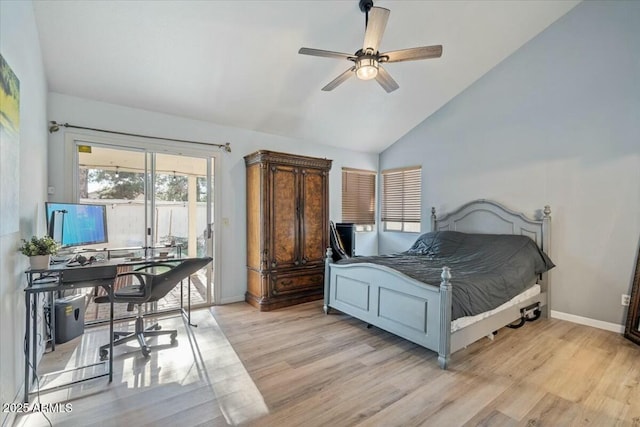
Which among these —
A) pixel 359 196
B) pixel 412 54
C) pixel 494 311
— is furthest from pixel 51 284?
pixel 359 196

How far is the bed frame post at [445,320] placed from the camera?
2412mm

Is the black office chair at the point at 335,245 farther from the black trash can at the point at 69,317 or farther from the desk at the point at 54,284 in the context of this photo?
the black trash can at the point at 69,317

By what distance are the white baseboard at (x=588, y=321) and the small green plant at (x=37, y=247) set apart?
5.17m

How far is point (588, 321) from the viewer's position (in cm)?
342

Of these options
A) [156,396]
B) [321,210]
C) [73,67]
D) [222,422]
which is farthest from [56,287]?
[321,210]

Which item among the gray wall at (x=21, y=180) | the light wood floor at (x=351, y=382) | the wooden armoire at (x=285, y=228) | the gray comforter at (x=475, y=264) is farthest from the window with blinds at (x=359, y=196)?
the gray wall at (x=21, y=180)

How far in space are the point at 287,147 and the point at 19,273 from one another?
3.37 meters

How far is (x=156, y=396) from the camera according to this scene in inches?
81.6

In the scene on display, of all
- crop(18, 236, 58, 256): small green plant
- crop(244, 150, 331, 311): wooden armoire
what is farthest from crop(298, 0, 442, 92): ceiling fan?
crop(18, 236, 58, 256): small green plant

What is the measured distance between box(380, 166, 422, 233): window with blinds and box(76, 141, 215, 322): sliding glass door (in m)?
3.25

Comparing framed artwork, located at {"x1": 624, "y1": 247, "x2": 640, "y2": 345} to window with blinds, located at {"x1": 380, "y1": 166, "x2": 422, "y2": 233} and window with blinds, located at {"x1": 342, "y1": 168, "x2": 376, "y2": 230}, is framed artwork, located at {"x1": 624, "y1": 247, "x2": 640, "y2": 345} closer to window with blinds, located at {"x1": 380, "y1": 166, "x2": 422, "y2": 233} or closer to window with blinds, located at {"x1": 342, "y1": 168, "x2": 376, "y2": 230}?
window with blinds, located at {"x1": 380, "y1": 166, "x2": 422, "y2": 233}

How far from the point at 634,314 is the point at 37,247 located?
5310mm

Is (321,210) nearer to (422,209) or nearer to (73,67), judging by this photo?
(422,209)

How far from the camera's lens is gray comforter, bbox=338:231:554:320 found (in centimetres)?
267
